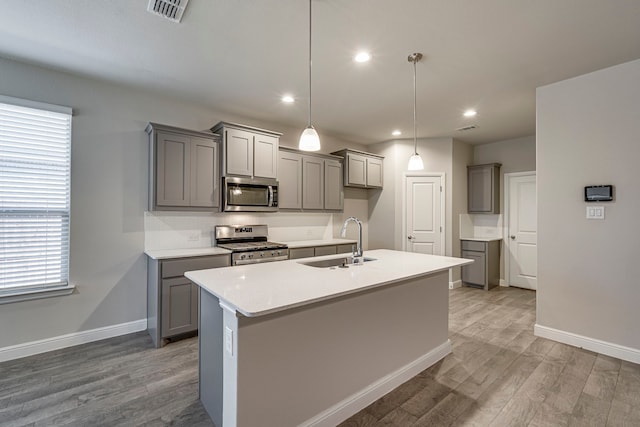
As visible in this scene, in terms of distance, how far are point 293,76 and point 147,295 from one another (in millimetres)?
2879

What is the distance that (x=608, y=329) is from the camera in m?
2.81

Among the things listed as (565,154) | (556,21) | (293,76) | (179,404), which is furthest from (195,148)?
(565,154)

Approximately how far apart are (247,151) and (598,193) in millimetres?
3724

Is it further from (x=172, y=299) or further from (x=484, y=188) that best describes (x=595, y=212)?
(x=172, y=299)

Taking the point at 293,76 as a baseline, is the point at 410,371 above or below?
below

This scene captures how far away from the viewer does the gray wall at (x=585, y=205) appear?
8.84ft

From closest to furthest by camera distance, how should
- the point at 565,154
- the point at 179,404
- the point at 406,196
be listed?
1. the point at 179,404
2. the point at 565,154
3. the point at 406,196

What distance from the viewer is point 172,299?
2.99 m

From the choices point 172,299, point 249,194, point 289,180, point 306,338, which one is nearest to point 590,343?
point 306,338

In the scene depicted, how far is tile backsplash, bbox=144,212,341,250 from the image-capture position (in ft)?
11.3

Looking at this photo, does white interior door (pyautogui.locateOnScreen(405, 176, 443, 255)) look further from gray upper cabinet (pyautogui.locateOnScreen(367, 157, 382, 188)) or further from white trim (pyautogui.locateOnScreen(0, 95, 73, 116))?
white trim (pyautogui.locateOnScreen(0, 95, 73, 116))

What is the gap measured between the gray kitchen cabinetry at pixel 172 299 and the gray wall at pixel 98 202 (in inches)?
15.2

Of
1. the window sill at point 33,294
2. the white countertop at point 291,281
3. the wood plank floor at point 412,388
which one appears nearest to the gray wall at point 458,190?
the wood plank floor at point 412,388

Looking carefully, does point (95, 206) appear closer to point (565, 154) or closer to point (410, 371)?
point (410, 371)
